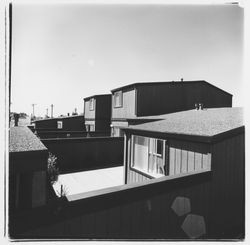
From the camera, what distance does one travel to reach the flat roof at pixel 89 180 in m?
8.03

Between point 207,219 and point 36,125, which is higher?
point 36,125

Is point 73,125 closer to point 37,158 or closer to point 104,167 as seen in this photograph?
point 104,167

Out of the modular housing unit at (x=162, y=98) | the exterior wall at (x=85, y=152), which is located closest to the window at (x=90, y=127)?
the modular housing unit at (x=162, y=98)

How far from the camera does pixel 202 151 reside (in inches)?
199

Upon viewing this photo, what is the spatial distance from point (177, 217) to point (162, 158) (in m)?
2.87

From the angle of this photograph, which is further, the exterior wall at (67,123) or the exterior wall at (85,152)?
the exterior wall at (67,123)

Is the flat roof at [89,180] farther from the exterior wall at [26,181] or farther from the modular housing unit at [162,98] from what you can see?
the modular housing unit at [162,98]

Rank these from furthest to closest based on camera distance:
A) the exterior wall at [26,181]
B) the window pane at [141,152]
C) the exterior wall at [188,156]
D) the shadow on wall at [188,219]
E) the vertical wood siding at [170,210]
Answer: the window pane at [141,152] → the exterior wall at [188,156] → the shadow on wall at [188,219] → the vertical wood siding at [170,210] → the exterior wall at [26,181]

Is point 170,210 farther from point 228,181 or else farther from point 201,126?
point 201,126

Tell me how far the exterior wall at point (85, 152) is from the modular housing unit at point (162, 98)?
9.37ft

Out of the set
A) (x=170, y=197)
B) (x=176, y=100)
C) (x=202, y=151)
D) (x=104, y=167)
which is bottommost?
(x=104, y=167)

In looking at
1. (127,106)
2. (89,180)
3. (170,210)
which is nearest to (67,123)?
(127,106)

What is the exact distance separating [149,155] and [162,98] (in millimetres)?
9427

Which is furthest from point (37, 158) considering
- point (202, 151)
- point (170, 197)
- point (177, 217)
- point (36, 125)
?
point (36, 125)
